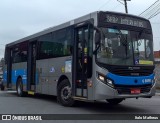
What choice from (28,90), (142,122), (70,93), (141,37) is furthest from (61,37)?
(142,122)

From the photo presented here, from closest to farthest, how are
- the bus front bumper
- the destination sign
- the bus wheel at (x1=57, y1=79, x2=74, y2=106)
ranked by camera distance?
the bus front bumper → the destination sign → the bus wheel at (x1=57, y1=79, x2=74, y2=106)

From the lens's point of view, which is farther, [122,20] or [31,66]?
[31,66]

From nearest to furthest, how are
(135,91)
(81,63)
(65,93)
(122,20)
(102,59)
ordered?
(102,59)
(135,91)
(122,20)
(81,63)
(65,93)

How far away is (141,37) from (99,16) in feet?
6.04

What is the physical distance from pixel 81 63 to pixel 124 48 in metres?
1.74

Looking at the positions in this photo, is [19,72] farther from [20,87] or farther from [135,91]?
[135,91]

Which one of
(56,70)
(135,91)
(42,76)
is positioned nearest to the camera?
(135,91)

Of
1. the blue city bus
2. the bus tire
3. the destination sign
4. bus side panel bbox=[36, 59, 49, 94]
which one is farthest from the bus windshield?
the bus tire

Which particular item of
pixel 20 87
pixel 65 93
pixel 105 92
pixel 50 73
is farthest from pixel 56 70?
pixel 20 87

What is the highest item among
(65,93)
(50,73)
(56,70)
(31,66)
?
(31,66)

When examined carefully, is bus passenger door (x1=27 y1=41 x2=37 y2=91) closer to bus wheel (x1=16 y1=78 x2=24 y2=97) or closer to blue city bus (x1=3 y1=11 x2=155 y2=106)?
bus wheel (x1=16 y1=78 x2=24 y2=97)

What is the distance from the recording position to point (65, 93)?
48.3 ft

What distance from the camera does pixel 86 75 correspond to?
1316 cm

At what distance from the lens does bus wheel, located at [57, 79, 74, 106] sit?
14398mm
